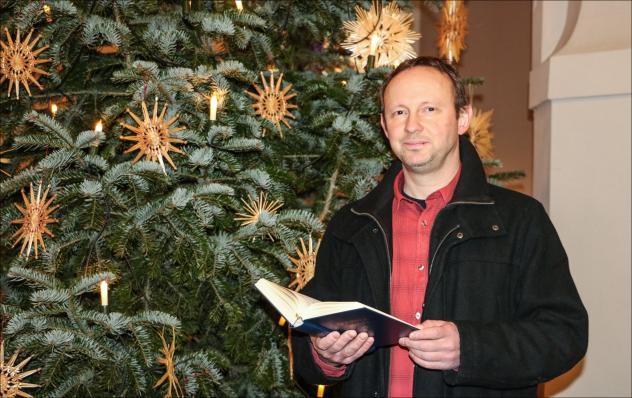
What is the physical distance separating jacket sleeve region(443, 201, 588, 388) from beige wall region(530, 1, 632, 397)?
102cm

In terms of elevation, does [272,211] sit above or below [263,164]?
below

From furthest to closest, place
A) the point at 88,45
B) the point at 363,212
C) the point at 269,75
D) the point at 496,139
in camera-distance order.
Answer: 1. the point at 496,139
2. the point at 269,75
3. the point at 88,45
4. the point at 363,212

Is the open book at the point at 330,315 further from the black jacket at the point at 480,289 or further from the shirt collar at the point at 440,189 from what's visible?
the shirt collar at the point at 440,189

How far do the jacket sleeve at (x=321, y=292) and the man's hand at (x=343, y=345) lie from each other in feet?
0.47

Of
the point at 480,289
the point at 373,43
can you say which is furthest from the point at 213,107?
the point at 480,289

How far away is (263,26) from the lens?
215 centimetres

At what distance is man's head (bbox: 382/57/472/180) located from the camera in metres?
1.71

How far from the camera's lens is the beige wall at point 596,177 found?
2520 millimetres

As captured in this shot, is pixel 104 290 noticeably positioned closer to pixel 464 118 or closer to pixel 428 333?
pixel 428 333

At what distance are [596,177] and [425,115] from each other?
1122mm

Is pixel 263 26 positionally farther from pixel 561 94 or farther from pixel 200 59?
pixel 561 94

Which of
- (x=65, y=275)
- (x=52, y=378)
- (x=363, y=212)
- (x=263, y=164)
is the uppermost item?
(x=263, y=164)

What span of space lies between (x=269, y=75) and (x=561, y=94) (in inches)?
43.1

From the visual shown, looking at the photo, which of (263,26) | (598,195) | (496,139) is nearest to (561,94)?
(598,195)
